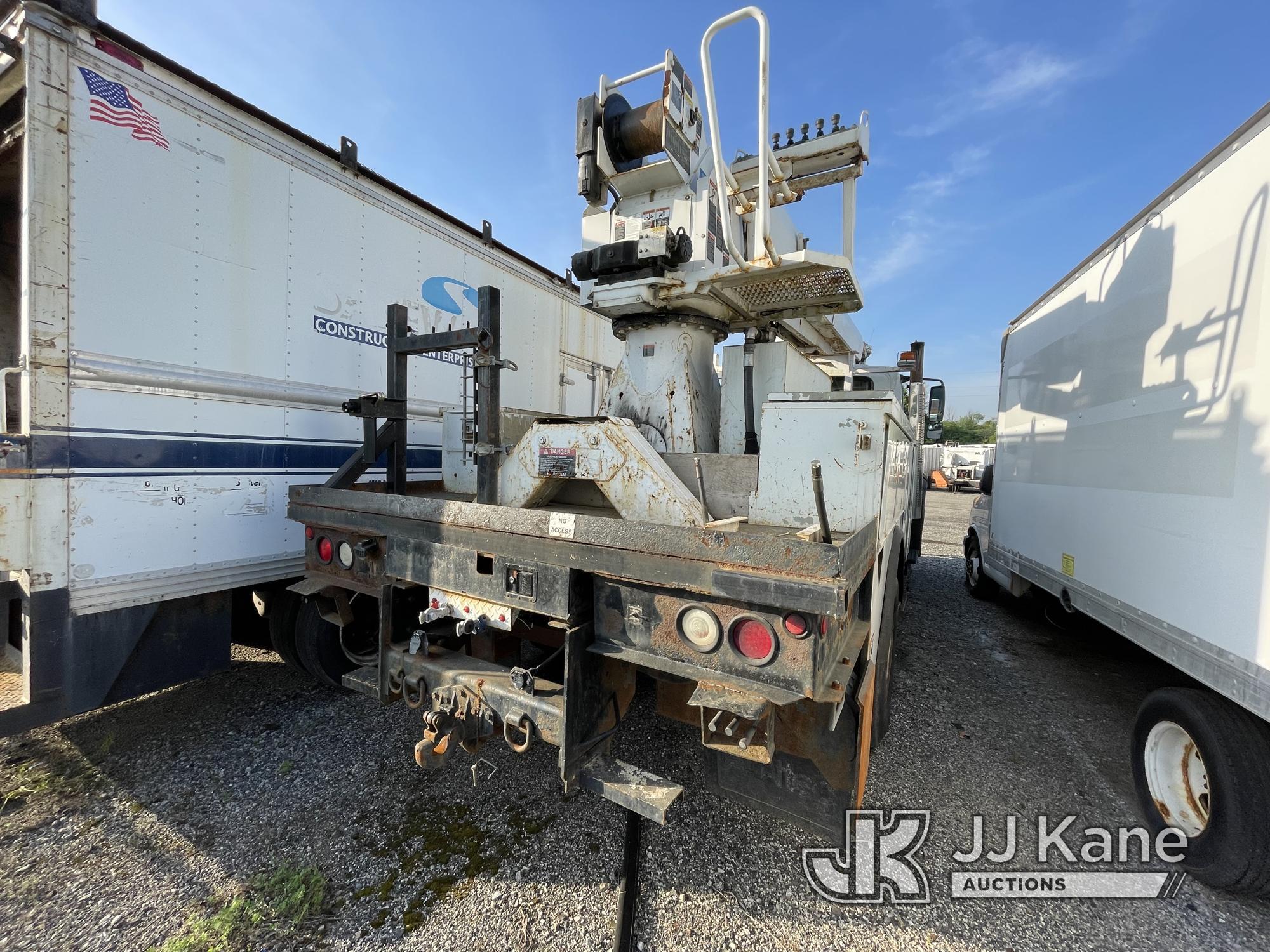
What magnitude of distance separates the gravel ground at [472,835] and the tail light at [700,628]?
1.18 m

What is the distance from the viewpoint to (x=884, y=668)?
307 centimetres

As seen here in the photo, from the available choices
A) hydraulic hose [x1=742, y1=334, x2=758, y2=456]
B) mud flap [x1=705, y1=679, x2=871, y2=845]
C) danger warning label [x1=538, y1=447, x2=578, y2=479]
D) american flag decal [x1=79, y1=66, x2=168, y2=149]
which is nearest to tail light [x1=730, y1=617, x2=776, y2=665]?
mud flap [x1=705, y1=679, x2=871, y2=845]

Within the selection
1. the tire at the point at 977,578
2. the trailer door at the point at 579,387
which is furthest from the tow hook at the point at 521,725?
the tire at the point at 977,578

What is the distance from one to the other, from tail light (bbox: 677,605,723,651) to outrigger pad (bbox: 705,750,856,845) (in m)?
0.65

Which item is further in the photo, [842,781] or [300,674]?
[300,674]

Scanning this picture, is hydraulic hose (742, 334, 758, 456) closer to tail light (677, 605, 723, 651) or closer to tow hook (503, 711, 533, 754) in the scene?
tail light (677, 605, 723, 651)

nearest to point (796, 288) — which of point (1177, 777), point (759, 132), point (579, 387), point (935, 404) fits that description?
point (759, 132)

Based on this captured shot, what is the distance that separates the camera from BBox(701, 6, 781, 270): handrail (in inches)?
90.0

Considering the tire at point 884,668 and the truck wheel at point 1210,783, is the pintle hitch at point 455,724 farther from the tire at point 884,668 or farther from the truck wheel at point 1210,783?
the truck wheel at point 1210,783

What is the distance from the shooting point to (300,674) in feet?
13.1

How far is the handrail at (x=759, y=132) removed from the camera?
7.50 feet

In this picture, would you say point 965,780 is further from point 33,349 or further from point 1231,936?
point 33,349

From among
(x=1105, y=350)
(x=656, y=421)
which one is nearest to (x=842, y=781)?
(x=656, y=421)

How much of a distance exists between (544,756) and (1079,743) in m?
3.49
